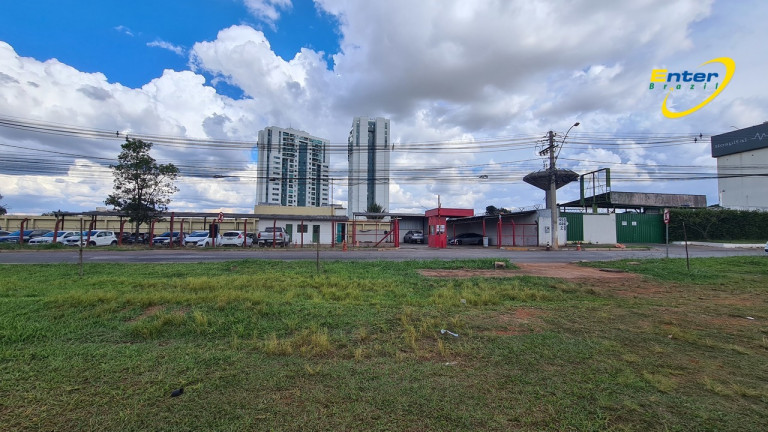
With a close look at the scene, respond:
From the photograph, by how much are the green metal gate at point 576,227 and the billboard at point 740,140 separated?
39.4 meters

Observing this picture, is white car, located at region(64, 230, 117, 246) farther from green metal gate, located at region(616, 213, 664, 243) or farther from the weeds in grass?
green metal gate, located at region(616, 213, 664, 243)

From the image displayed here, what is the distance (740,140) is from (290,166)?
67.1 metres

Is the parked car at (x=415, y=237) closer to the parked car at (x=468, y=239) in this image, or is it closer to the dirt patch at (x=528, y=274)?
the parked car at (x=468, y=239)

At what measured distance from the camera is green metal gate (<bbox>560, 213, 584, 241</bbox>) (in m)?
35.5

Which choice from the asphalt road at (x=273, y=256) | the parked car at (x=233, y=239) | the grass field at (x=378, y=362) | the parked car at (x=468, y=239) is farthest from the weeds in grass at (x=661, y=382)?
the parked car at (x=468, y=239)

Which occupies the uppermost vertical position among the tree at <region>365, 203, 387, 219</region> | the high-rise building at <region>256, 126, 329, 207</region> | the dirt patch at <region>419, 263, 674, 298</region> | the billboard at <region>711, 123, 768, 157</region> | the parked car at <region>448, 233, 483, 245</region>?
the billboard at <region>711, 123, 768, 157</region>

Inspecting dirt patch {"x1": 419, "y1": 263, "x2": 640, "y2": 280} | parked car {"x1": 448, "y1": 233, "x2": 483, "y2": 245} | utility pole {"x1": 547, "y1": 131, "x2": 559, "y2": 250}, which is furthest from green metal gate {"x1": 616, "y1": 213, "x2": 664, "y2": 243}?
dirt patch {"x1": 419, "y1": 263, "x2": 640, "y2": 280}

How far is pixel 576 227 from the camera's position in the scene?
3566cm

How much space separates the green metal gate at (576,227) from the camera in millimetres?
35531

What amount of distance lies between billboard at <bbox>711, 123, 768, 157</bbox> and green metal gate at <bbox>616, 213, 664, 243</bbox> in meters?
30.4

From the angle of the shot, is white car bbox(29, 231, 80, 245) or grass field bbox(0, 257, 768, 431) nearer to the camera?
grass field bbox(0, 257, 768, 431)

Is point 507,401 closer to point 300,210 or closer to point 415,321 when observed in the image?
point 415,321

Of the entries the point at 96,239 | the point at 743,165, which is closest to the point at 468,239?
the point at 96,239

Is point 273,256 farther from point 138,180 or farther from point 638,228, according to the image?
point 638,228
